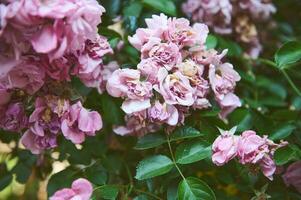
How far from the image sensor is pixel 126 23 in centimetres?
96

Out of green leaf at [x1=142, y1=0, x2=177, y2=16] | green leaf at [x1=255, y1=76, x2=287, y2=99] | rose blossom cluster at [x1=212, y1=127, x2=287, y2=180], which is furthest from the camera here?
green leaf at [x1=255, y1=76, x2=287, y2=99]

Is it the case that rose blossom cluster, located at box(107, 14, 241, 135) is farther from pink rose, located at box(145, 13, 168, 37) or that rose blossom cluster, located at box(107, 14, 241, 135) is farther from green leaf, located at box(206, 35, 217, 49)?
green leaf, located at box(206, 35, 217, 49)

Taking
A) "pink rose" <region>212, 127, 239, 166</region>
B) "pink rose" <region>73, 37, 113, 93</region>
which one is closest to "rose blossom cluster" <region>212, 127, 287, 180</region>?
"pink rose" <region>212, 127, 239, 166</region>

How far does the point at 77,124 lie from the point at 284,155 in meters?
0.31

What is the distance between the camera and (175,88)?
73 cm

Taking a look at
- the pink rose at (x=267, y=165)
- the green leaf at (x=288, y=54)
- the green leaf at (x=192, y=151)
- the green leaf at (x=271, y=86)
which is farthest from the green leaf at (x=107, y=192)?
the green leaf at (x=271, y=86)

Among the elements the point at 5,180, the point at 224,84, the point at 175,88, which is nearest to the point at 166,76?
the point at 175,88

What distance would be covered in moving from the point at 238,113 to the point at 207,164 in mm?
133

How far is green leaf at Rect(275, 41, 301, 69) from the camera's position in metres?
0.82

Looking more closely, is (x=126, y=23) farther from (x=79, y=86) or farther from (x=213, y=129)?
(x=213, y=129)

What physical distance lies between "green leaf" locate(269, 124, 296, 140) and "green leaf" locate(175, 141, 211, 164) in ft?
0.45

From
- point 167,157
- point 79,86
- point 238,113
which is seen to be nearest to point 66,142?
point 79,86

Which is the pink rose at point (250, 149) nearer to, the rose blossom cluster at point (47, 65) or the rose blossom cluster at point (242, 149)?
the rose blossom cluster at point (242, 149)

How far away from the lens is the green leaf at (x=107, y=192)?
71cm
